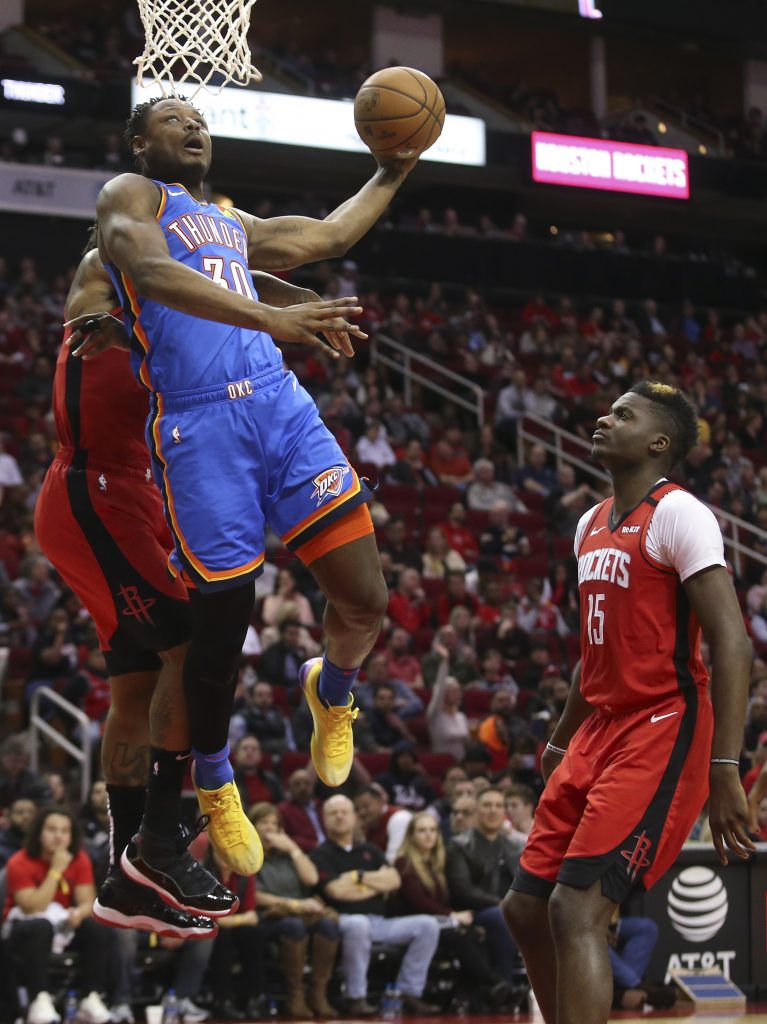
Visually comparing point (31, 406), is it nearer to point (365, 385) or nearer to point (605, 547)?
point (365, 385)

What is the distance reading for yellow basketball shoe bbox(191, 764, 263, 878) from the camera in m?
4.72

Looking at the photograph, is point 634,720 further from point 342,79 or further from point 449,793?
point 342,79

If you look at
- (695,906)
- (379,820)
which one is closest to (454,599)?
(379,820)

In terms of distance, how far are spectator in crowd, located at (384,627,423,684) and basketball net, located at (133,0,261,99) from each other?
8.37 m

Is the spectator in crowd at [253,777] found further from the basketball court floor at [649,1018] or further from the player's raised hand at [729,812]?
the player's raised hand at [729,812]

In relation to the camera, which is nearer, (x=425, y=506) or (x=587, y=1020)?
(x=587, y=1020)

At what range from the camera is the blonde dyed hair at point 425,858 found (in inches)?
406

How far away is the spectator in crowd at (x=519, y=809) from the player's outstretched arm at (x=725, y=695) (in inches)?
247

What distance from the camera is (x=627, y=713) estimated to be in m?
5.07

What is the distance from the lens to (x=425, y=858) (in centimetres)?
1036

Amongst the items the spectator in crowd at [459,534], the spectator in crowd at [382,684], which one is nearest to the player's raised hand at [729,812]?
the spectator in crowd at [382,684]

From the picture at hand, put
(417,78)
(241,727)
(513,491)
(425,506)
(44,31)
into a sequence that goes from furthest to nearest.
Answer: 1. (44,31)
2. (513,491)
3. (425,506)
4. (241,727)
5. (417,78)

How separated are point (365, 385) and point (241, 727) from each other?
732 cm

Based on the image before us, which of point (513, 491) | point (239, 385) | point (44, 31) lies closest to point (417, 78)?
point (239, 385)
